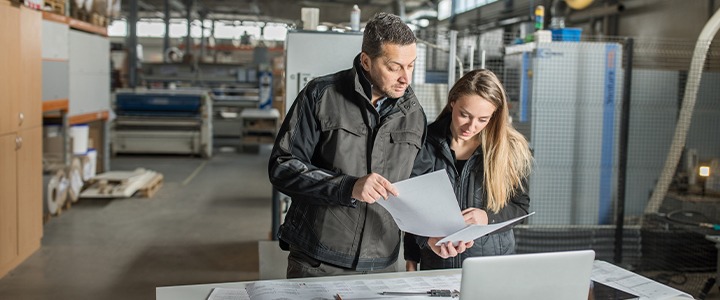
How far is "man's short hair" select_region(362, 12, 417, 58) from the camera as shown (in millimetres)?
1955

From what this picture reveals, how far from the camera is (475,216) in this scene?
2.15 m

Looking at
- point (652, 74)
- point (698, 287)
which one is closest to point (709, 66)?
point (652, 74)

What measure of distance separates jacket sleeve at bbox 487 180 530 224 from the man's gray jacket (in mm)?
359

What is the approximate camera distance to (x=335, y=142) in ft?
6.73

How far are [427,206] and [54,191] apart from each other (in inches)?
216

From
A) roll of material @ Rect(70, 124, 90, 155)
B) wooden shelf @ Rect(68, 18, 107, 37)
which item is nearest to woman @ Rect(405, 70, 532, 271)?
wooden shelf @ Rect(68, 18, 107, 37)

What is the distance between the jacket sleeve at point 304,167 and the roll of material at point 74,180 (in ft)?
18.0

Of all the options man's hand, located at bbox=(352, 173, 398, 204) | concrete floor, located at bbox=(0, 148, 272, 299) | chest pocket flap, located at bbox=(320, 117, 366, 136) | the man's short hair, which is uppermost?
the man's short hair

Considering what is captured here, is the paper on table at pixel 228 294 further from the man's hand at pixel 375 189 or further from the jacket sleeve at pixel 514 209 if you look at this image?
the jacket sleeve at pixel 514 209

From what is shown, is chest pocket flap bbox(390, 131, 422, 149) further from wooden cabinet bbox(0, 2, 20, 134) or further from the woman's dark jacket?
wooden cabinet bbox(0, 2, 20, 134)

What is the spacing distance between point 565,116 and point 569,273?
375cm

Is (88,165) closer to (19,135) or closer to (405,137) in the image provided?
(19,135)

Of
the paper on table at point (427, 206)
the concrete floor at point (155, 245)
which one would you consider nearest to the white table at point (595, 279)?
the paper on table at point (427, 206)

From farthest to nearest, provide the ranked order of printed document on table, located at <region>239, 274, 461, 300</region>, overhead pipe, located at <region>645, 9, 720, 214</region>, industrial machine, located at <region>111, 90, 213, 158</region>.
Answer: industrial machine, located at <region>111, 90, 213, 158</region>
overhead pipe, located at <region>645, 9, 720, 214</region>
printed document on table, located at <region>239, 274, 461, 300</region>
